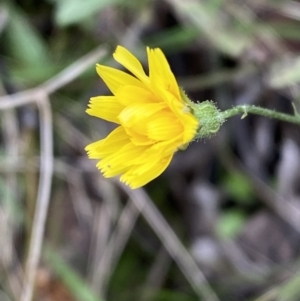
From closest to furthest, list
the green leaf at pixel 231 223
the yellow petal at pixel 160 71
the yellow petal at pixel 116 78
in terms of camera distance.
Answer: the yellow petal at pixel 160 71
the yellow petal at pixel 116 78
the green leaf at pixel 231 223

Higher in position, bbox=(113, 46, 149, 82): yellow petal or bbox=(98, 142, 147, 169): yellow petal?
bbox=(113, 46, 149, 82): yellow petal

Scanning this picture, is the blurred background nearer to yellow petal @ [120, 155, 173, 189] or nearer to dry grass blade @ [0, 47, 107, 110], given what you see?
dry grass blade @ [0, 47, 107, 110]

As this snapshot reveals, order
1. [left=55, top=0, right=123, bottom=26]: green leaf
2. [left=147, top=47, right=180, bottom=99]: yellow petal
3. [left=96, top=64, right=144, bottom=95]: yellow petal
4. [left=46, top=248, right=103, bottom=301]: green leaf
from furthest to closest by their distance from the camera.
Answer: [left=46, top=248, right=103, bottom=301]: green leaf, [left=55, top=0, right=123, bottom=26]: green leaf, [left=96, top=64, right=144, bottom=95]: yellow petal, [left=147, top=47, right=180, bottom=99]: yellow petal

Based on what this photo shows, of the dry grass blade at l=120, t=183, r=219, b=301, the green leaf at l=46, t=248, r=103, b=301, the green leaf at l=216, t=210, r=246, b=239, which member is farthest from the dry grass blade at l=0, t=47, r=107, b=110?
the green leaf at l=216, t=210, r=246, b=239

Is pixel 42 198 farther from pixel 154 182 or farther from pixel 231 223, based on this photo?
pixel 231 223

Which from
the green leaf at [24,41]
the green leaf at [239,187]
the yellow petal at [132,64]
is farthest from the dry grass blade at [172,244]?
the yellow petal at [132,64]

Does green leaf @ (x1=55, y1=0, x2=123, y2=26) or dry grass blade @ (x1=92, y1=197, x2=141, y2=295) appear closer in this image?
green leaf @ (x1=55, y1=0, x2=123, y2=26)

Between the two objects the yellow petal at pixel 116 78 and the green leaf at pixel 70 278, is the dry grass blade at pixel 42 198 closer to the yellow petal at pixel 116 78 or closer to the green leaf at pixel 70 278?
the green leaf at pixel 70 278

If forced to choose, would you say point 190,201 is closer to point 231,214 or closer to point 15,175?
point 231,214
